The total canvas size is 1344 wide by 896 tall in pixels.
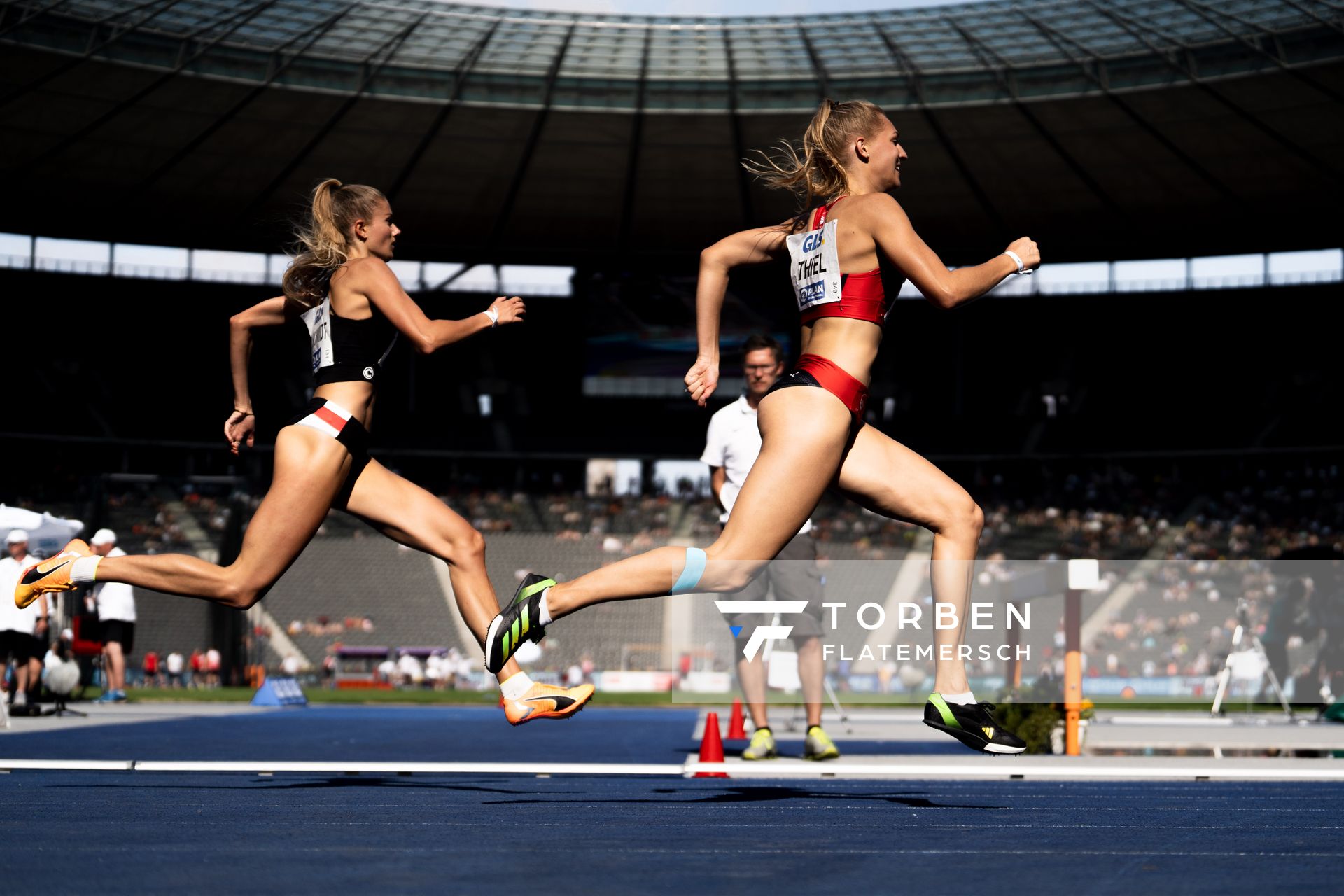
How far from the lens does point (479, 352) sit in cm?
4288

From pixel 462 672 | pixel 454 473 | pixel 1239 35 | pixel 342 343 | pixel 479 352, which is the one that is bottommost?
pixel 462 672

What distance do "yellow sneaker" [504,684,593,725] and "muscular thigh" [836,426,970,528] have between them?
1156 mm

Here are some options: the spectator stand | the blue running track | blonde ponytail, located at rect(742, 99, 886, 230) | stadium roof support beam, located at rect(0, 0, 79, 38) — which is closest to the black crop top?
the blue running track

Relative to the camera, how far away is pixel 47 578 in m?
5.07

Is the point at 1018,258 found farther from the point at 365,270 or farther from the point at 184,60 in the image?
the point at 184,60

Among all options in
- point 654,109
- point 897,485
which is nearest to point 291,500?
point 897,485

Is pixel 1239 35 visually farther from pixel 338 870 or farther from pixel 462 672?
pixel 338 870

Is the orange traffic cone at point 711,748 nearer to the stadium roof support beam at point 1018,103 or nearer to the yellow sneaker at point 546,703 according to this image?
the yellow sneaker at point 546,703

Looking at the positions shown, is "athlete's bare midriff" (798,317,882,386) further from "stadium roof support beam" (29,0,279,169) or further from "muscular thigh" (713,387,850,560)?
"stadium roof support beam" (29,0,279,169)

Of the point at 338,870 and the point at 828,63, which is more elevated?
the point at 828,63

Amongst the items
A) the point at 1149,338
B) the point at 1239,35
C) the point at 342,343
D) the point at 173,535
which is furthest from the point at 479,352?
the point at 342,343

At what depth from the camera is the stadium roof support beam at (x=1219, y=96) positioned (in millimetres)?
26250

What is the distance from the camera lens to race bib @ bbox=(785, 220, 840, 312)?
4328 mm

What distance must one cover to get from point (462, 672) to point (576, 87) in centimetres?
1291
